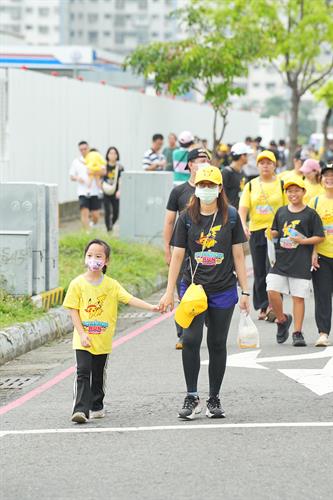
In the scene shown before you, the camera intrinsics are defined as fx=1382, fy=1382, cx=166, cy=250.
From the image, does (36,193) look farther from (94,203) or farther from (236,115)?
(236,115)

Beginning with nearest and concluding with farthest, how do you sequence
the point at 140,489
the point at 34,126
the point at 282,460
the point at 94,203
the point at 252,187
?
the point at 140,489 → the point at 282,460 → the point at 252,187 → the point at 94,203 → the point at 34,126

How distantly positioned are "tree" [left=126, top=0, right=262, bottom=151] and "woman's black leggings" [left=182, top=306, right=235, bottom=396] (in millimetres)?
20914

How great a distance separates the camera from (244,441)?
820 cm

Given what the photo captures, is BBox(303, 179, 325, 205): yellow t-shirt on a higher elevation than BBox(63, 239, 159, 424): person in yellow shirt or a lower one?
higher

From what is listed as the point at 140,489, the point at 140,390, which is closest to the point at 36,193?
the point at 140,390

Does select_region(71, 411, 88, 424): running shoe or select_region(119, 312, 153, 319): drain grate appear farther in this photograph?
select_region(119, 312, 153, 319): drain grate

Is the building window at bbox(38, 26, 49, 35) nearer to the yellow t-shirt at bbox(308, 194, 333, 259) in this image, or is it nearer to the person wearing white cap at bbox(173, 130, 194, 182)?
the person wearing white cap at bbox(173, 130, 194, 182)

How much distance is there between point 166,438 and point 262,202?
18.3 ft

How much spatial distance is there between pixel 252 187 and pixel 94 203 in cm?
1037

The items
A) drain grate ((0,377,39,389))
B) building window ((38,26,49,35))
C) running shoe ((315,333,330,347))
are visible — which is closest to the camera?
drain grate ((0,377,39,389))

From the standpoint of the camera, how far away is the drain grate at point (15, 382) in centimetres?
1062

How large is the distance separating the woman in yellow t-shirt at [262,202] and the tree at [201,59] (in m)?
15.9

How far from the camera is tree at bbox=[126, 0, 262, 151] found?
97.7 ft

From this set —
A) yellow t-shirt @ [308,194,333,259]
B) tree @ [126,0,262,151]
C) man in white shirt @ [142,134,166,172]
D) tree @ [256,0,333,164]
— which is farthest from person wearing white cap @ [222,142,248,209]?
tree @ [256,0,333,164]
